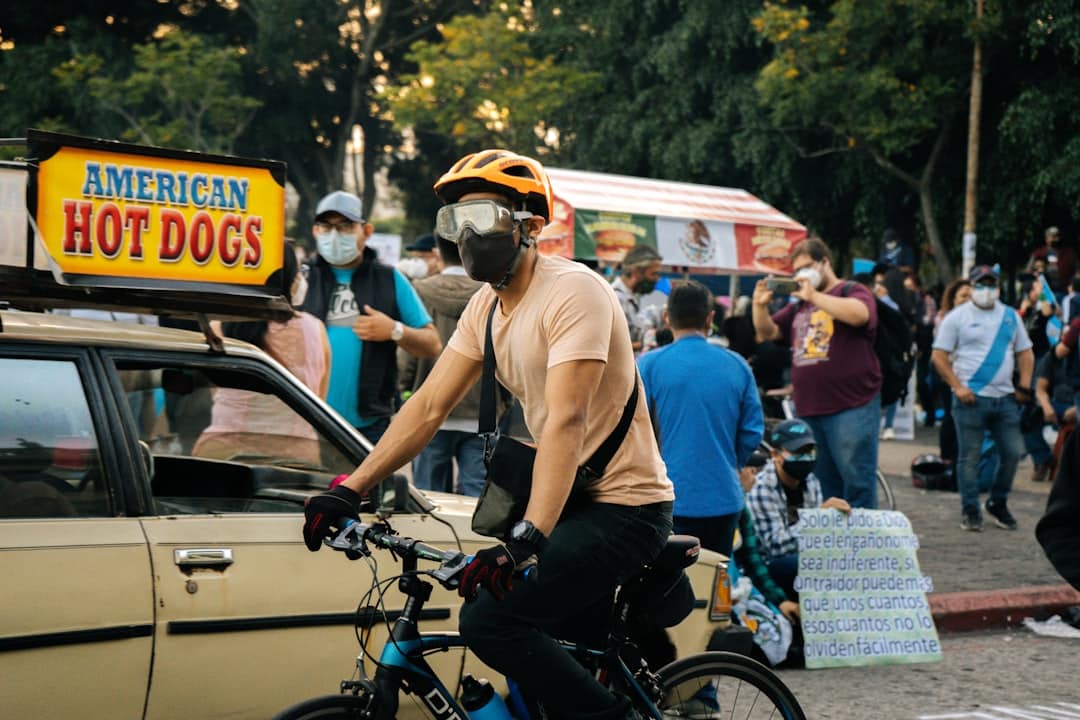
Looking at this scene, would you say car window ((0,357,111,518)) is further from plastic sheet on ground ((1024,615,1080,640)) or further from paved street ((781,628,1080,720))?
plastic sheet on ground ((1024,615,1080,640))

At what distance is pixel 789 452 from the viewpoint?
699 centimetres

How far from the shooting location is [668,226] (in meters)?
14.5

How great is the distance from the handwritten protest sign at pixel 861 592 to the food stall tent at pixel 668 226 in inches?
233

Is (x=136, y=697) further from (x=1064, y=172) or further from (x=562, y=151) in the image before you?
(x=562, y=151)

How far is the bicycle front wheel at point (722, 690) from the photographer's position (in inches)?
150

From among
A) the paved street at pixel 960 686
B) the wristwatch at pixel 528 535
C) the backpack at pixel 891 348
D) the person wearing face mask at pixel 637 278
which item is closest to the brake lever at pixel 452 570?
the wristwatch at pixel 528 535

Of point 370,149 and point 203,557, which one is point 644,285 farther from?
point 370,149

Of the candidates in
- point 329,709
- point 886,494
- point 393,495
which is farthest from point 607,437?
point 886,494

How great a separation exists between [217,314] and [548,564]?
4.84 feet

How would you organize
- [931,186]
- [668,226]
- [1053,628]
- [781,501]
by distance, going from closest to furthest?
[781,501] → [1053,628] → [668,226] → [931,186]

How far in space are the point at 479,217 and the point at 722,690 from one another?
155 centimetres

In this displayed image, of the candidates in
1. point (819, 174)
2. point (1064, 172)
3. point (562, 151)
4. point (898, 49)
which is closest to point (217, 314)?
point (1064, 172)

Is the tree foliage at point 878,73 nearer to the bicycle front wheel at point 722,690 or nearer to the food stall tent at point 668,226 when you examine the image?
the food stall tent at point 668,226

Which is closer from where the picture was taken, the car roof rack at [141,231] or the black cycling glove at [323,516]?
the black cycling glove at [323,516]
